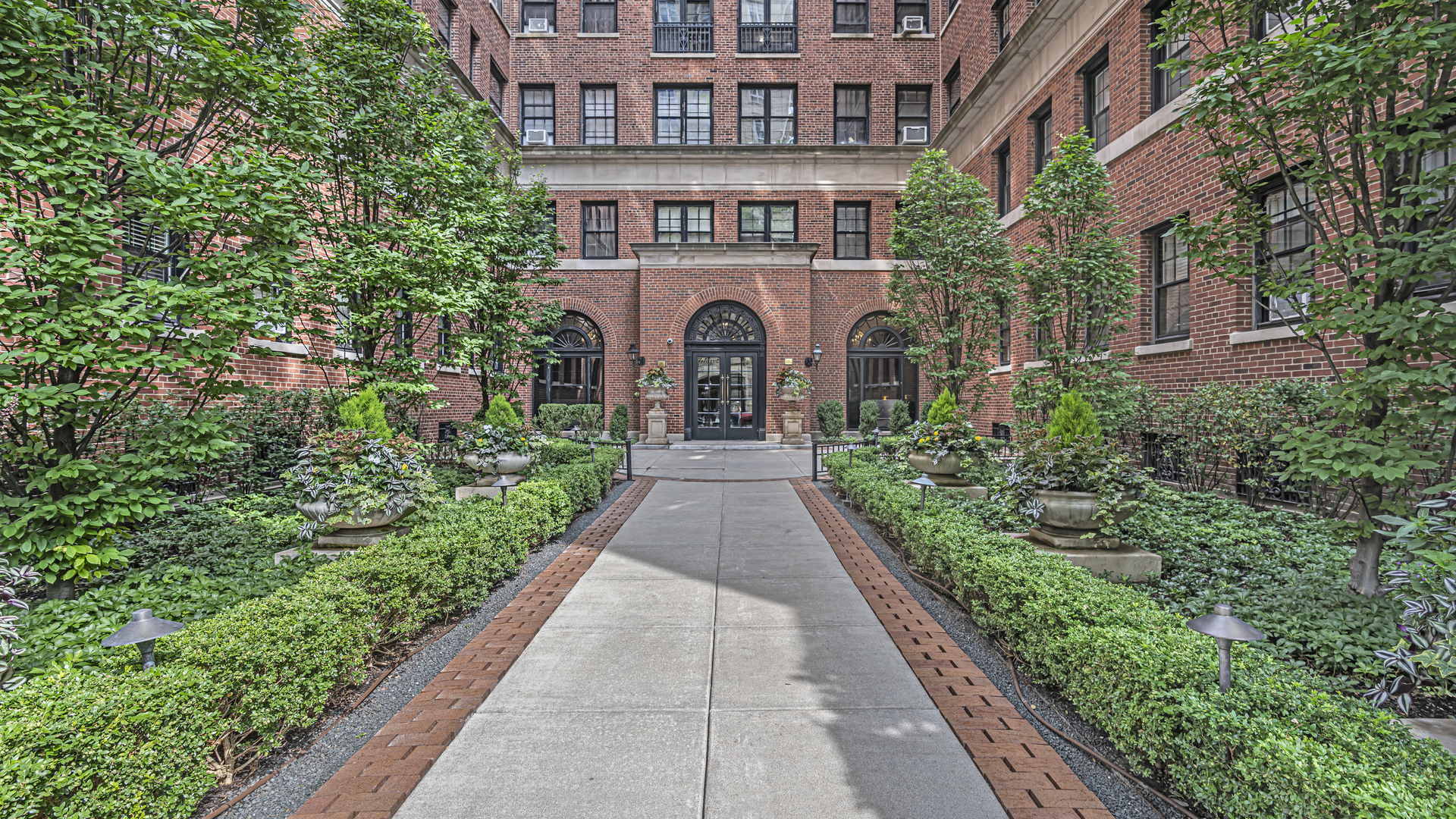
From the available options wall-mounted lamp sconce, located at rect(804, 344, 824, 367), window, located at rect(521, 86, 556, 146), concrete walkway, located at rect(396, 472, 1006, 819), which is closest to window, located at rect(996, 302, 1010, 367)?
wall-mounted lamp sconce, located at rect(804, 344, 824, 367)

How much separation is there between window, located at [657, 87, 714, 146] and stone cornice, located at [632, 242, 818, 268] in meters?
4.25

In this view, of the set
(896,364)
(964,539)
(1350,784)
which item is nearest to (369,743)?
(1350,784)

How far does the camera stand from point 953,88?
1922 cm

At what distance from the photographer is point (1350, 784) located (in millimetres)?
1824

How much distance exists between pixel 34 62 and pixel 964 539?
22.2 ft

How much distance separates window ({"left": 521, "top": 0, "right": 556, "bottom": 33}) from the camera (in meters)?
20.0

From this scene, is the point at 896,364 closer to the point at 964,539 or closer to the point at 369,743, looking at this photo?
the point at 964,539

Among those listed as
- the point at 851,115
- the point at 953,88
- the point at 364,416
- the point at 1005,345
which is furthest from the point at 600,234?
the point at 364,416

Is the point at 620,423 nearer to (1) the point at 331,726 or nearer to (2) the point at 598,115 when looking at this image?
(2) the point at 598,115

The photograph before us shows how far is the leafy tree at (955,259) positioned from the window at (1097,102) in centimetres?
308

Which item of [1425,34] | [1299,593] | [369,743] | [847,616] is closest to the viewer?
[369,743]

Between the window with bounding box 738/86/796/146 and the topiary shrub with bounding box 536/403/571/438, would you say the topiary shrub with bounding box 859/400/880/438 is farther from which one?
the window with bounding box 738/86/796/146

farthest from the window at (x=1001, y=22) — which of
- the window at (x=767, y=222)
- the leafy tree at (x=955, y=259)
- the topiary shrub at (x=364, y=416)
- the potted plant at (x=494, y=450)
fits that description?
the topiary shrub at (x=364, y=416)

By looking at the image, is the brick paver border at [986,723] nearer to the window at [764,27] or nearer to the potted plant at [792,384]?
the potted plant at [792,384]
